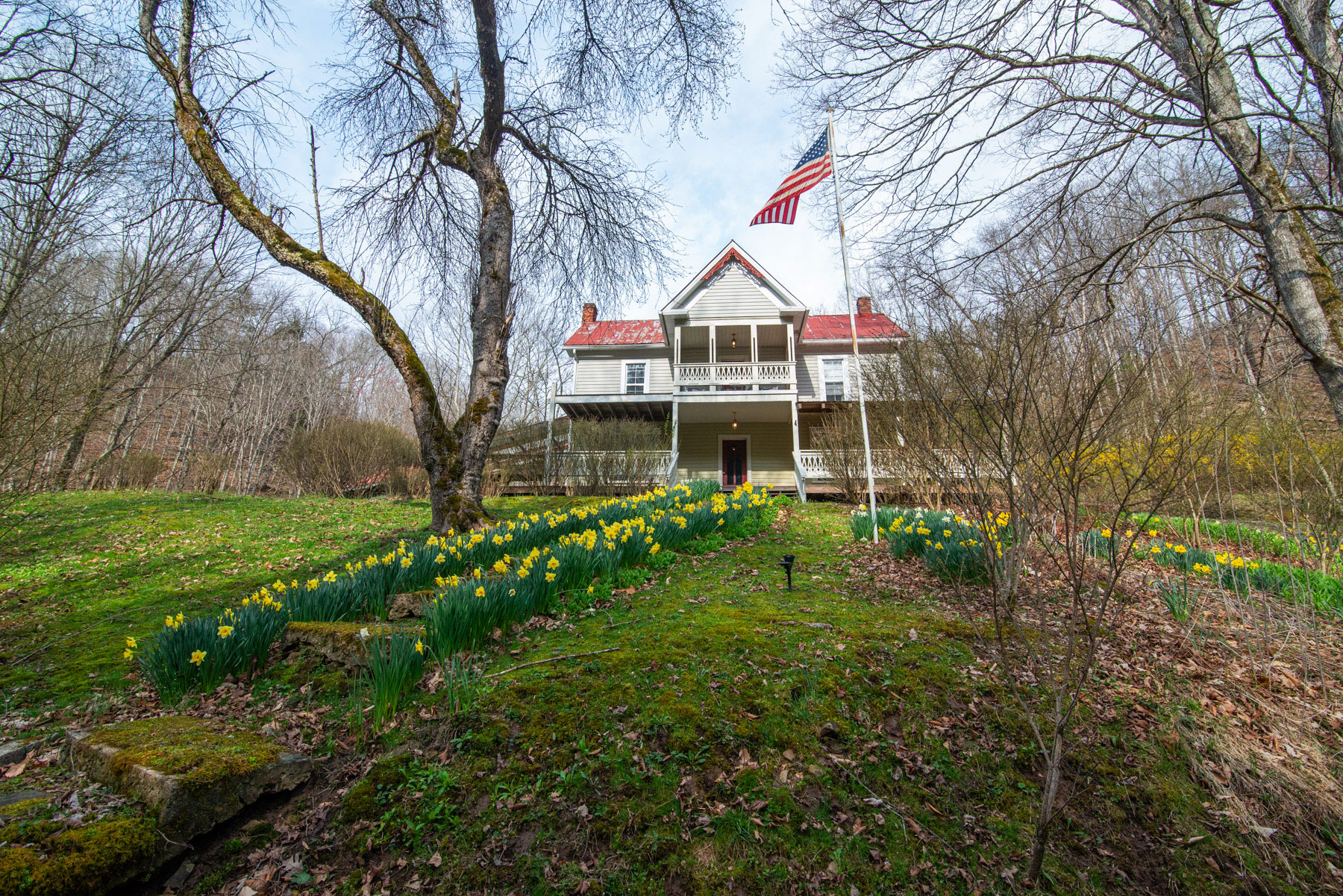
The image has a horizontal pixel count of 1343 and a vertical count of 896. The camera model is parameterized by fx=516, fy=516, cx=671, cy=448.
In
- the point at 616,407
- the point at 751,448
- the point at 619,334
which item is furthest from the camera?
the point at 619,334

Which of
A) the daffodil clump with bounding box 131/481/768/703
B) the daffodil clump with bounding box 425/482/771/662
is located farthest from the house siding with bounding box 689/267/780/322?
the daffodil clump with bounding box 131/481/768/703

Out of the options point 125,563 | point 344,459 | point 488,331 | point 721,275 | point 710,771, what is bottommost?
A: point 710,771

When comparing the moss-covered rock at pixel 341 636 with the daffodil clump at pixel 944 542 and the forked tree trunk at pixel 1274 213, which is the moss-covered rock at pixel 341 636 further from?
the forked tree trunk at pixel 1274 213

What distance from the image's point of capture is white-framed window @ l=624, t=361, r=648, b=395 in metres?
19.2

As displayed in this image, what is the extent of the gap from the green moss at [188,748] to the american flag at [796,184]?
30.7ft

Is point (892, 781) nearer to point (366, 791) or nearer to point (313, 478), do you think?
point (366, 791)

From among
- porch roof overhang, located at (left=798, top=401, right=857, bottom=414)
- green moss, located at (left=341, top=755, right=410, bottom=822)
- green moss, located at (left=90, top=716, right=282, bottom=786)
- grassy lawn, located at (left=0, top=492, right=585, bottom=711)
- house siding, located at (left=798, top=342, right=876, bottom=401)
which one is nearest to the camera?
green moss, located at (left=90, top=716, right=282, bottom=786)

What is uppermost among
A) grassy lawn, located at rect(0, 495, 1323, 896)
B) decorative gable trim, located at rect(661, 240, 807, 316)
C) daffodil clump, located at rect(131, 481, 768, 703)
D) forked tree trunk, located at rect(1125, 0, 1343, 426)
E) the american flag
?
decorative gable trim, located at rect(661, 240, 807, 316)

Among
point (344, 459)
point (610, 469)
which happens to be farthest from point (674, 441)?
point (344, 459)

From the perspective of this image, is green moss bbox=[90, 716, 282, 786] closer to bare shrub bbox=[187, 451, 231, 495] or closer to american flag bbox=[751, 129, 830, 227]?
american flag bbox=[751, 129, 830, 227]

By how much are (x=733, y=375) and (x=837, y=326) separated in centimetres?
687

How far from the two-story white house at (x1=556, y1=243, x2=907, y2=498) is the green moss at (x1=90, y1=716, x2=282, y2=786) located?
1316cm

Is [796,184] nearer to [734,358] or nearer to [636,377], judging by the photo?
[734,358]

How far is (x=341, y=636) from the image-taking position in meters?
3.32
